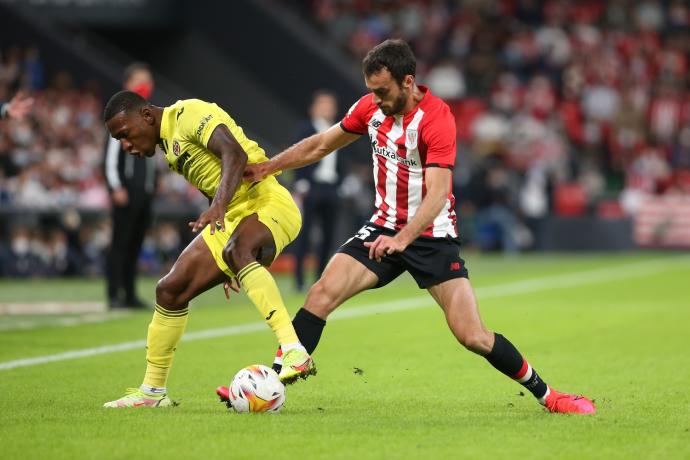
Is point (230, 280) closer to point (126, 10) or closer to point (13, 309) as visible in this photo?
point (13, 309)

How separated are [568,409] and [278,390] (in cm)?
163

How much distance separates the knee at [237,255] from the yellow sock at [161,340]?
0.44 metres

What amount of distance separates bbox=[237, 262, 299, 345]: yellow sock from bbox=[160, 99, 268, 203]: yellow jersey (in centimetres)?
48

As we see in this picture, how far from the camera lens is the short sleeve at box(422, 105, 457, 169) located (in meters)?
7.05

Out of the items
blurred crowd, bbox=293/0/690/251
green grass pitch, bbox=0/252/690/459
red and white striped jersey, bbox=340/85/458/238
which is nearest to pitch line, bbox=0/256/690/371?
green grass pitch, bbox=0/252/690/459

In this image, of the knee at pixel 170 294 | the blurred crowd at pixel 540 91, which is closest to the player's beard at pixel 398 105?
the knee at pixel 170 294

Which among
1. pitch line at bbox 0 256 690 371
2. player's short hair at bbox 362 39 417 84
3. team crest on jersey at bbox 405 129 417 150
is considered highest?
player's short hair at bbox 362 39 417 84

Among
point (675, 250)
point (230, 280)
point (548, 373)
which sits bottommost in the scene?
point (675, 250)

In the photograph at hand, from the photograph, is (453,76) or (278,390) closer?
(278,390)

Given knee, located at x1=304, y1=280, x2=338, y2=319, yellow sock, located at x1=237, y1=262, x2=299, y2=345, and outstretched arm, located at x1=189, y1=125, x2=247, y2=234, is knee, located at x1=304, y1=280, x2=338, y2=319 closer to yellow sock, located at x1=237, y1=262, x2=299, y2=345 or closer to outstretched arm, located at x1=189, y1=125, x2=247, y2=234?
yellow sock, located at x1=237, y1=262, x2=299, y2=345

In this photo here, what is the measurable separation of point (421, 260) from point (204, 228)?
127 centimetres

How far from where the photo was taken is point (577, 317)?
1371 cm

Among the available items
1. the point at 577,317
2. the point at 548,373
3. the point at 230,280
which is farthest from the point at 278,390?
the point at 577,317

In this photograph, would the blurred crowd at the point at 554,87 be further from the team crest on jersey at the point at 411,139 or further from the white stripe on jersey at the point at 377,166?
the team crest on jersey at the point at 411,139
